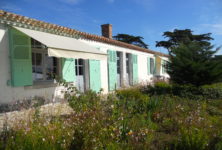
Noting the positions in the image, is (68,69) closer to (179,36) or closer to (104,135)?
(104,135)

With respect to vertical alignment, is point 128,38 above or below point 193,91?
above

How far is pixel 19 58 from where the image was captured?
24.7ft

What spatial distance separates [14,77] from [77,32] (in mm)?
4555

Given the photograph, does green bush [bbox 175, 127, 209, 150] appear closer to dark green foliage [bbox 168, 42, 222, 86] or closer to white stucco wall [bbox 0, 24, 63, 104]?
white stucco wall [bbox 0, 24, 63, 104]

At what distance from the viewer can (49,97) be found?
909 cm

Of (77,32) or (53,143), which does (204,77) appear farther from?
(53,143)

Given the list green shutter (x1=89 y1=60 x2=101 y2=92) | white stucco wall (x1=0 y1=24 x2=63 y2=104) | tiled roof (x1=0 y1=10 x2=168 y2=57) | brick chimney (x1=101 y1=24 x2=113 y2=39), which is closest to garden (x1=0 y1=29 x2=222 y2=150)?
white stucco wall (x1=0 y1=24 x2=63 y2=104)

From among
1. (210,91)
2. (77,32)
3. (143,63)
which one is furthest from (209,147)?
(143,63)

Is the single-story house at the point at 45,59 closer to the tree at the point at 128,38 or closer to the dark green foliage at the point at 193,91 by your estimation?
the dark green foliage at the point at 193,91

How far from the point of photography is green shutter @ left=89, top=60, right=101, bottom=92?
1157 cm

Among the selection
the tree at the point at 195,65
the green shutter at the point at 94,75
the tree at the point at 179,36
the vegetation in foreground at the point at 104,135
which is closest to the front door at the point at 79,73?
the green shutter at the point at 94,75

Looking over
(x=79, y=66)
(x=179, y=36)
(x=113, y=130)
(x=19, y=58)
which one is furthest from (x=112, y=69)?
(x=179, y=36)

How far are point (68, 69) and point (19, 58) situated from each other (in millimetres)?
2839

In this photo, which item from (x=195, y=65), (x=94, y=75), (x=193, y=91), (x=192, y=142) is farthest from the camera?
(x=94, y=75)
